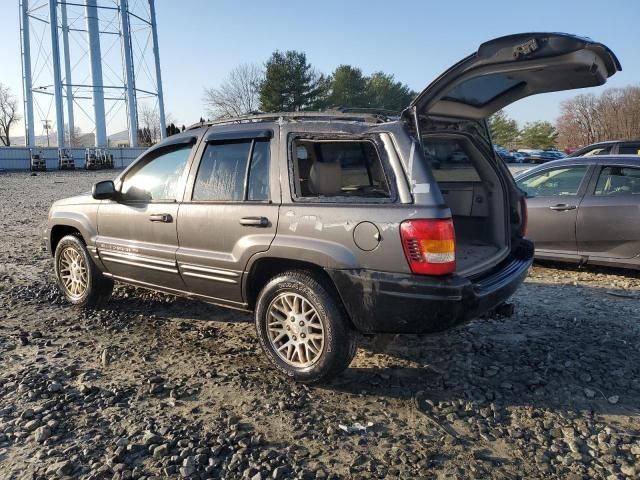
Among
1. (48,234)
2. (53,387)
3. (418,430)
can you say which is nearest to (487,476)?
(418,430)

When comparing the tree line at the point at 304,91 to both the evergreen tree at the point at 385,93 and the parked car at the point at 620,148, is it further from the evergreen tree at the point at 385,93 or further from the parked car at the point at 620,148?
the parked car at the point at 620,148

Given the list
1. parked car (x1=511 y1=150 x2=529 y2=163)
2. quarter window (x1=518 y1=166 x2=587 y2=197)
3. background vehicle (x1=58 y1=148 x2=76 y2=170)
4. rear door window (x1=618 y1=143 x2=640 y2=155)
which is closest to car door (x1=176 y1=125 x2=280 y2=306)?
quarter window (x1=518 y1=166 x2=587 y2=197)

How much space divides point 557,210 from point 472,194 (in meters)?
2.45

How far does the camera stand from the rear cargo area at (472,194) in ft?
13.6

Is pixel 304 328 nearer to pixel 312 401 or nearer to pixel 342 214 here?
pixel 312 401

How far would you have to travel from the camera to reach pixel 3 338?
4.34 metres

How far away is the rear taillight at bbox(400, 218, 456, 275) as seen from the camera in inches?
117

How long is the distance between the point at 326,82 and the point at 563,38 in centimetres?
5751

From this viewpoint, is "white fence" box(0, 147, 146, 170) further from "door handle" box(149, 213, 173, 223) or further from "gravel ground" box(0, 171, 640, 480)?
"gravel ground" box(0, 171, 640, 480)

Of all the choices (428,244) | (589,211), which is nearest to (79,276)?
(428,244)

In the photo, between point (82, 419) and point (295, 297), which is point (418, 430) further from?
point (82, 419)

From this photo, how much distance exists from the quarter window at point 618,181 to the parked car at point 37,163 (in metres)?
37.8

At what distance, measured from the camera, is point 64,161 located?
3738cm

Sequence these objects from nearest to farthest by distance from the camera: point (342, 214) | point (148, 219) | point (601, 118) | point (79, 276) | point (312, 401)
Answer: point (342, 214) → point (312, 401) → point (148, 219) → point (79, 276) → point (601, 118)
